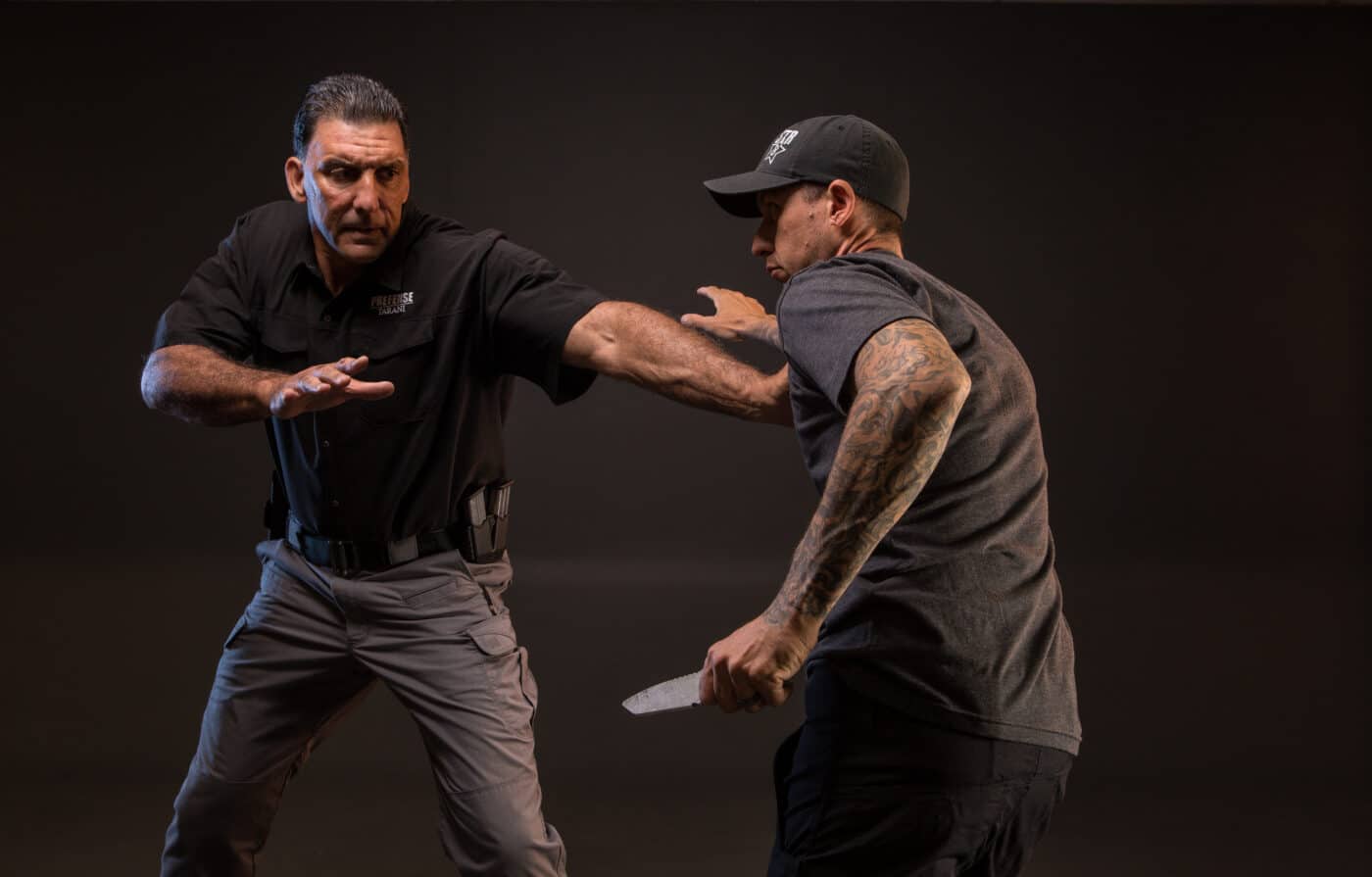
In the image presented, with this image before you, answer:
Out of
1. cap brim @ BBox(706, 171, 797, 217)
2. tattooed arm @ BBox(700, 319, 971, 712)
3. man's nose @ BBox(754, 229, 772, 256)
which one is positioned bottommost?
tattooed arm @ BBox(700, 319, 971, 712)

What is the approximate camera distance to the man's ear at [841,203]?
1.79 m

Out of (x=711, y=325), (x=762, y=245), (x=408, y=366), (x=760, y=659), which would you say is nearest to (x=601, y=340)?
(x=711, y=325)

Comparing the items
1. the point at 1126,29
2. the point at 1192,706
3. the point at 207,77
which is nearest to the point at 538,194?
the point at 207,77

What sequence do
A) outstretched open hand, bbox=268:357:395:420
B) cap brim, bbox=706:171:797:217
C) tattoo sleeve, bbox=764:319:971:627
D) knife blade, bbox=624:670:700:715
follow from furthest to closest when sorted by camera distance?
outstretched open hand, bbox=268:357:395:420 → cap brim, bbox=706:171:797:217 → knife blade, bbox=624:670:700:715 → tattoo sleeve, bbox=764:319:971:627

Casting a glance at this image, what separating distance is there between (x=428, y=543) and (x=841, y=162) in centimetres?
104

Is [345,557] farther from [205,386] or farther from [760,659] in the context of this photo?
[760,659]

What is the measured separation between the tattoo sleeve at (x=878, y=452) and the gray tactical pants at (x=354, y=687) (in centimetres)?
93

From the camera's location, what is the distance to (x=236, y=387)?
2225mm

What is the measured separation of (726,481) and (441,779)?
3442 millimetres

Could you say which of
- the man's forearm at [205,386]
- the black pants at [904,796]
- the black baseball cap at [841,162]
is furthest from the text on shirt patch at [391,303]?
the black pants at [904,796]

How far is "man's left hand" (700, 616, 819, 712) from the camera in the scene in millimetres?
1492

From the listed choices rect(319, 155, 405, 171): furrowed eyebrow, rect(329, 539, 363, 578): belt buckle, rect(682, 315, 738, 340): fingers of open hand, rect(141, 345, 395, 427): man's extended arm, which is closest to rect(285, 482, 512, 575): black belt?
rect(329, 539, 363, 578): belt buckle

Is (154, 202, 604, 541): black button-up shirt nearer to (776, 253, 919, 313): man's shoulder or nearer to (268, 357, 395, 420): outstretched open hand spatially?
(268, 357, 395, 420): outstretched open hand

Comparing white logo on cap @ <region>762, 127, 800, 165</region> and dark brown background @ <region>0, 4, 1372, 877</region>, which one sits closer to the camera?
white logo on cap @ <region>762, 127, 800, 165</region>
